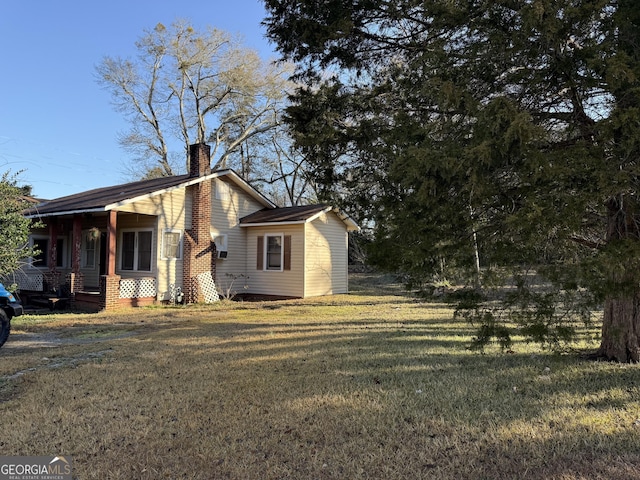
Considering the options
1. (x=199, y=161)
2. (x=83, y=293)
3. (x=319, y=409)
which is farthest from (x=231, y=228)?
(x=319, y=409)

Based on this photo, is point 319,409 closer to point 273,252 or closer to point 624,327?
point 624,327

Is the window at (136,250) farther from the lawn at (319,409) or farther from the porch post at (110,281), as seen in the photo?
the lawn at (319,409)

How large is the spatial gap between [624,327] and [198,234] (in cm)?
1265

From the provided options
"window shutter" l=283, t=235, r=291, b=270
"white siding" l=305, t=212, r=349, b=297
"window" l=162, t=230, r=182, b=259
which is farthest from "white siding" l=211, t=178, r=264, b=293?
"white siding" l=305, t=212, r=349, b=297

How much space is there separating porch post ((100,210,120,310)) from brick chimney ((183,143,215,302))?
2418 millimetres

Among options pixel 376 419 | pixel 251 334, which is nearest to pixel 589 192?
pixel 376 419

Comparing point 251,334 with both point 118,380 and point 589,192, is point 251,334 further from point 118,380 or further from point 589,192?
point 589,192

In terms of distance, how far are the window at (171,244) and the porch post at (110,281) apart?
189 cm

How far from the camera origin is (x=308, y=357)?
6.55 m

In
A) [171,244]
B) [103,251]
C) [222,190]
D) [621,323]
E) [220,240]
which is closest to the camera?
[621,323]

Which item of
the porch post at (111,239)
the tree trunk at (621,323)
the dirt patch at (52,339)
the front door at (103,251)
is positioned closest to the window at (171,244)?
the porch post at (111,239)

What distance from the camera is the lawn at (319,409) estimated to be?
3.21 metres

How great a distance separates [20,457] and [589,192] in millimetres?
4989

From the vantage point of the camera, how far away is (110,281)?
525 inches
